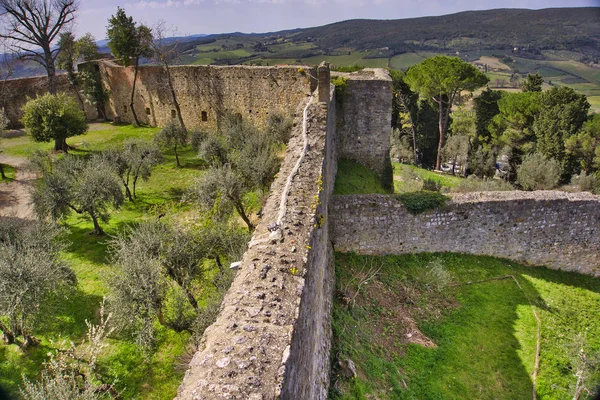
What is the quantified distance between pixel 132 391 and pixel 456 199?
402 inches

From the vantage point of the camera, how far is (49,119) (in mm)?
18484

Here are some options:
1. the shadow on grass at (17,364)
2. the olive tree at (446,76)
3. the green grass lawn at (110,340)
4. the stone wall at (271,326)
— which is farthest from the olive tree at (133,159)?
the olive tree at (446,76)

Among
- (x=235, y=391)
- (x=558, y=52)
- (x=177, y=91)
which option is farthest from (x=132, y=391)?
(x=558, y=52)

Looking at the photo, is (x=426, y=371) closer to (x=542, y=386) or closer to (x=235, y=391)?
(x=542, y=386)

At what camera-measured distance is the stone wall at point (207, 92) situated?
62.7 ft

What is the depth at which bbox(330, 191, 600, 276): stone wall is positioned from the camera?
1141 centimetres

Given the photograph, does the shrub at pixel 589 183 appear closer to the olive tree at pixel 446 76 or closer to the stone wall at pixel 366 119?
the olive tree at pixel 446 76

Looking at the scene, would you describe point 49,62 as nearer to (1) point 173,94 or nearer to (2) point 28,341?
(1) point 173,94

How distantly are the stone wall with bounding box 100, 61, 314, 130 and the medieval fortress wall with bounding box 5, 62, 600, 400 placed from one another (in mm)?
71

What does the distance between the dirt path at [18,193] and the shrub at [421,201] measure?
1275 centimetres

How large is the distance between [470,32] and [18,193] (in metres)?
175

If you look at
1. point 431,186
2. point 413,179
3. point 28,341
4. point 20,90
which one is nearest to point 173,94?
point 20,90

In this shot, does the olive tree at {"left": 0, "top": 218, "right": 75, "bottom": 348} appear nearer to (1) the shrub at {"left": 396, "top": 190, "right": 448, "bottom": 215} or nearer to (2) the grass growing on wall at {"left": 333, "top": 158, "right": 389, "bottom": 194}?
(2) the grass growing on wall at {"left": 333, "top": 158, "right": 389, "bottom": 194}

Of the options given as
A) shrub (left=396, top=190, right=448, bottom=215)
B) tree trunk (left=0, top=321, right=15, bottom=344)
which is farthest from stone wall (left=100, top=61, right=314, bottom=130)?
tree trunk (left=0, top=321, right=15, bottom=344)
